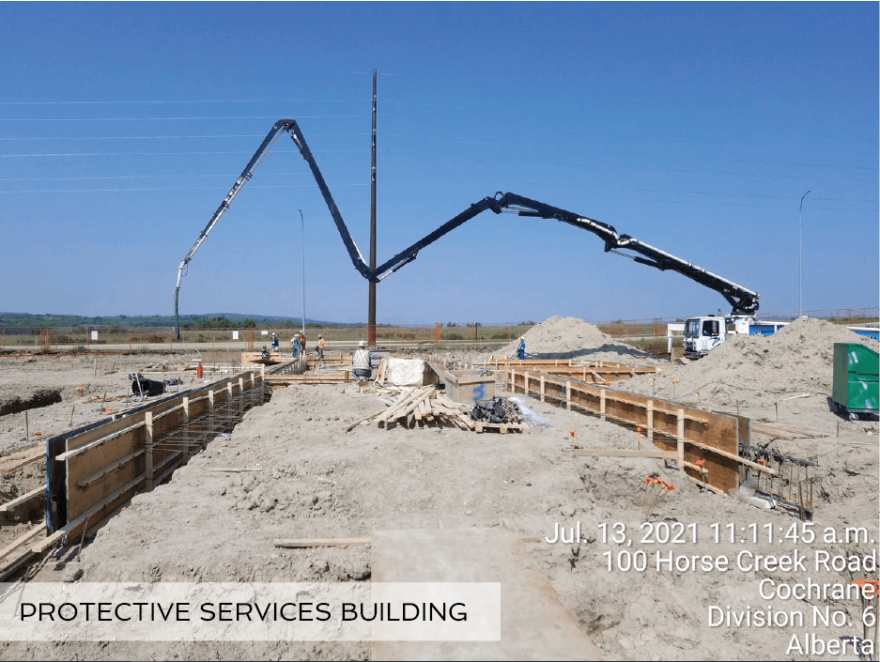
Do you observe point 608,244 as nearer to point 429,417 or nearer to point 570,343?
point 570,343

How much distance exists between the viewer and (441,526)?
6.84m

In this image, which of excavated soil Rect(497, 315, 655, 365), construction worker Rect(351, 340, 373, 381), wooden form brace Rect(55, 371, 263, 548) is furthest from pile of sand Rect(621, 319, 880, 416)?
wooden form brace Rect(55, 371, 263, 548)

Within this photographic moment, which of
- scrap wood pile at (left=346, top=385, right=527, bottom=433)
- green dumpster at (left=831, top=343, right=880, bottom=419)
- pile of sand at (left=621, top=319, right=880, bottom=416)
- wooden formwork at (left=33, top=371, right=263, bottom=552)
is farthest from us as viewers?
pile of sand at (left=621, top=319, right=880, bottom=416)

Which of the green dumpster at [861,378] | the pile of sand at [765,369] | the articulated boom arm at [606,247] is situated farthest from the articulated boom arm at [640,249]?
the green dumpster at [861,378]

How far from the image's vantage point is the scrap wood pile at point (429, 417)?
12141mm

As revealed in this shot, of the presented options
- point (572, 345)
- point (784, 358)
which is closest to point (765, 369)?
point (784, 358)

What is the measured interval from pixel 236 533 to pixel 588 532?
13.9 ft

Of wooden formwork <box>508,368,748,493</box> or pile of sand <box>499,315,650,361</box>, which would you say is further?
pile of sand <box>499,315,650,361</box>

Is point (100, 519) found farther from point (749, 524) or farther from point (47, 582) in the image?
point (749, 524)

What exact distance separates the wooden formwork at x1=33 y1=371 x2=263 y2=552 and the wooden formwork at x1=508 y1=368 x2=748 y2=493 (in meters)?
9.49

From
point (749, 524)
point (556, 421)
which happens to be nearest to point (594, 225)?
point (556, 421)

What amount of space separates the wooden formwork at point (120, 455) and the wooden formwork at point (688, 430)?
31.1 feet

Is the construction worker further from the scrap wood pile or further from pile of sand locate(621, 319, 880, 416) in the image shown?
pile of sand locate(621, 319, 880, 416)

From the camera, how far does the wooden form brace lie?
703 centimetres
